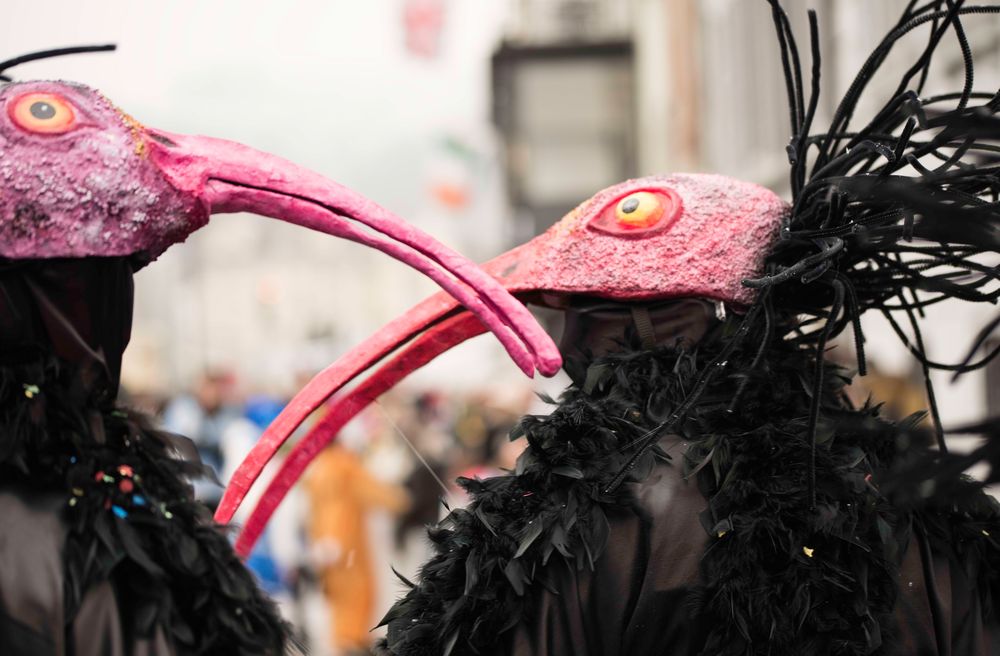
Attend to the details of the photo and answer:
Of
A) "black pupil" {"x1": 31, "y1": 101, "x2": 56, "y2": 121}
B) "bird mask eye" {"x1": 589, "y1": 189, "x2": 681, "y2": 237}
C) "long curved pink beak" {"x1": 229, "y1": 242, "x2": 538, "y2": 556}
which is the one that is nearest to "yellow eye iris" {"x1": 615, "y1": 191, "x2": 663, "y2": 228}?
"bird mask eye" {"x1": 589, "y1": 189, "x2": 681, "y2": 237}

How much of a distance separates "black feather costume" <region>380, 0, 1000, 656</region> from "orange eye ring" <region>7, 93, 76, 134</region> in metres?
A: 1.06

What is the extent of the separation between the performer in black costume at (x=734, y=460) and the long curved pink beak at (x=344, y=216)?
8.7 inches

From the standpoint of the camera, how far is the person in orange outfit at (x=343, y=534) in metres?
8.69

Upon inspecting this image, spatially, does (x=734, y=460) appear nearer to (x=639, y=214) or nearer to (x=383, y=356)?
(x=639, y=214)

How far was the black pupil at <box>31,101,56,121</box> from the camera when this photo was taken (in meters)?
2.29

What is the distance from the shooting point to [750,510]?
2.40 metres

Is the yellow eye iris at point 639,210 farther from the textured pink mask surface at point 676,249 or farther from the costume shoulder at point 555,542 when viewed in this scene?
the costume shoulder at point 555,542

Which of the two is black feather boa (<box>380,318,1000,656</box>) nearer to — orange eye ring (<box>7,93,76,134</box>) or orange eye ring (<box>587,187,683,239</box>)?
orange eye ring (<box>587,187,683,239</box>)

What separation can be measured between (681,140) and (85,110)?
53.1ft

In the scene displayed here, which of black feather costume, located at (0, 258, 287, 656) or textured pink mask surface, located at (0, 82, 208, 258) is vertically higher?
textured pink mask surface, located at (0, 82, 208, 258)

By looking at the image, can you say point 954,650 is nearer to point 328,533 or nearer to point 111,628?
point 111,628

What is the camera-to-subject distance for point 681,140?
709 inches

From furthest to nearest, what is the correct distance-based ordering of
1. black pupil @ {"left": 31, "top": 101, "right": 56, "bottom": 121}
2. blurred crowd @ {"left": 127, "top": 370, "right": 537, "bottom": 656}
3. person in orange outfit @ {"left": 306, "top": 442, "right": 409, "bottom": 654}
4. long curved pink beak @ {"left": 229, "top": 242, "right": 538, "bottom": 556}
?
person in orange outfit @ {"left": 306, "top": 442, "right": 409, "bottom": 654}, blurred crowd @ {"left": 127, "top": 370, "right": 537, "bottom": 656}, long curved pink beak @ {"left": 229, "top": 242, "right": 538, "bottom": 556}, black pupil @ {"left": 31, "top": 101, "right": 56, "bottom": 121}

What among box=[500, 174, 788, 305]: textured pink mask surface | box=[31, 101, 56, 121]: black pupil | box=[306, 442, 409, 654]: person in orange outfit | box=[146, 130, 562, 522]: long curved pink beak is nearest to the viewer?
box=[31, 101, 56, 121]: black pupil
